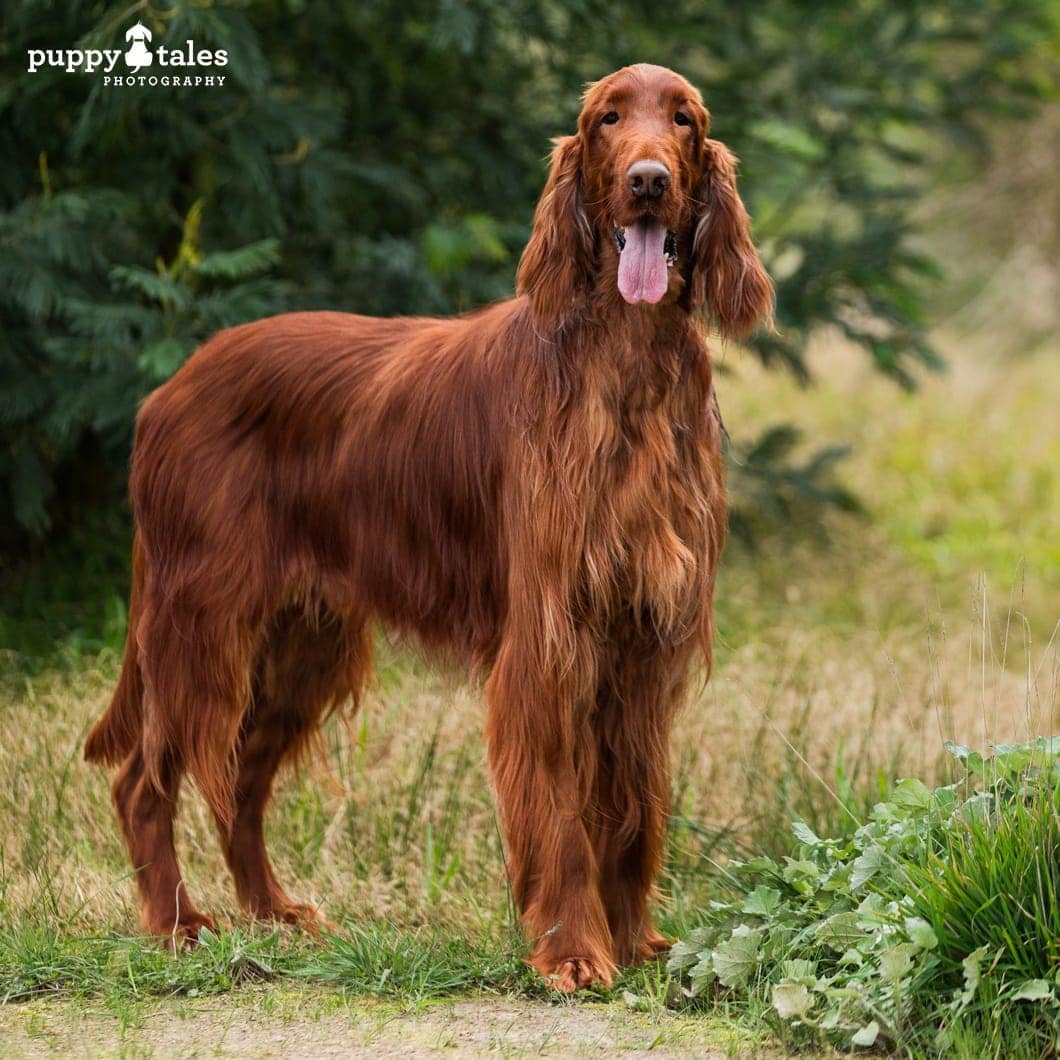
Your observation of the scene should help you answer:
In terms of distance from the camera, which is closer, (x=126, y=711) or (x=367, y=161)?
(x=126, y=711)

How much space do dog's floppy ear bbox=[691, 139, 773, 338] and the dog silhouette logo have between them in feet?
8.05

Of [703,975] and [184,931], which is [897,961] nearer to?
[703,975]

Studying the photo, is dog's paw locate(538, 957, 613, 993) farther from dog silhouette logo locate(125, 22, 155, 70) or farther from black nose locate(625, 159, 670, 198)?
dog silhouette logo locate(125, 22, 155, 70)

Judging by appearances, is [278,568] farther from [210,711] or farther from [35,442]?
[35,442]

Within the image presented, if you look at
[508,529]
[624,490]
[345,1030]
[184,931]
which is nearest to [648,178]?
[624,490]

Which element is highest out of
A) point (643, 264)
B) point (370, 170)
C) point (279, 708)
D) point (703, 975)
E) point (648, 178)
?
point (370, 170)

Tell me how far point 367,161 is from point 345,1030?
416 cm

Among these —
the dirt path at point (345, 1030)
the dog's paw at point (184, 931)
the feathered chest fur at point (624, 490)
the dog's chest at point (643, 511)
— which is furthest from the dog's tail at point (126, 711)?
the dog's chest at point (643, 511)

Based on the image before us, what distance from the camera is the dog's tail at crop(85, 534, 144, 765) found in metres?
4.46

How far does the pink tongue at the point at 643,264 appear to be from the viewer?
3584 mm

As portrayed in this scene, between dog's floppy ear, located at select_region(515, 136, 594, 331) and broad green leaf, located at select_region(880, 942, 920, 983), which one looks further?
dog's floppy ear, located at select_region(515, 136, 594, 331)

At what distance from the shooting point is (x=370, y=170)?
6.51 m

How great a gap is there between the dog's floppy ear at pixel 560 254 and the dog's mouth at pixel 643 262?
0.38 feet

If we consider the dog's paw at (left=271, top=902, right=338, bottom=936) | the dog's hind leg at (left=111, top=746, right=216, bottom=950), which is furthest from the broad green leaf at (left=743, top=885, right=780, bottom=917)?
the dog's hind leg at (left=111, top=746, right=216, bottom=950)
